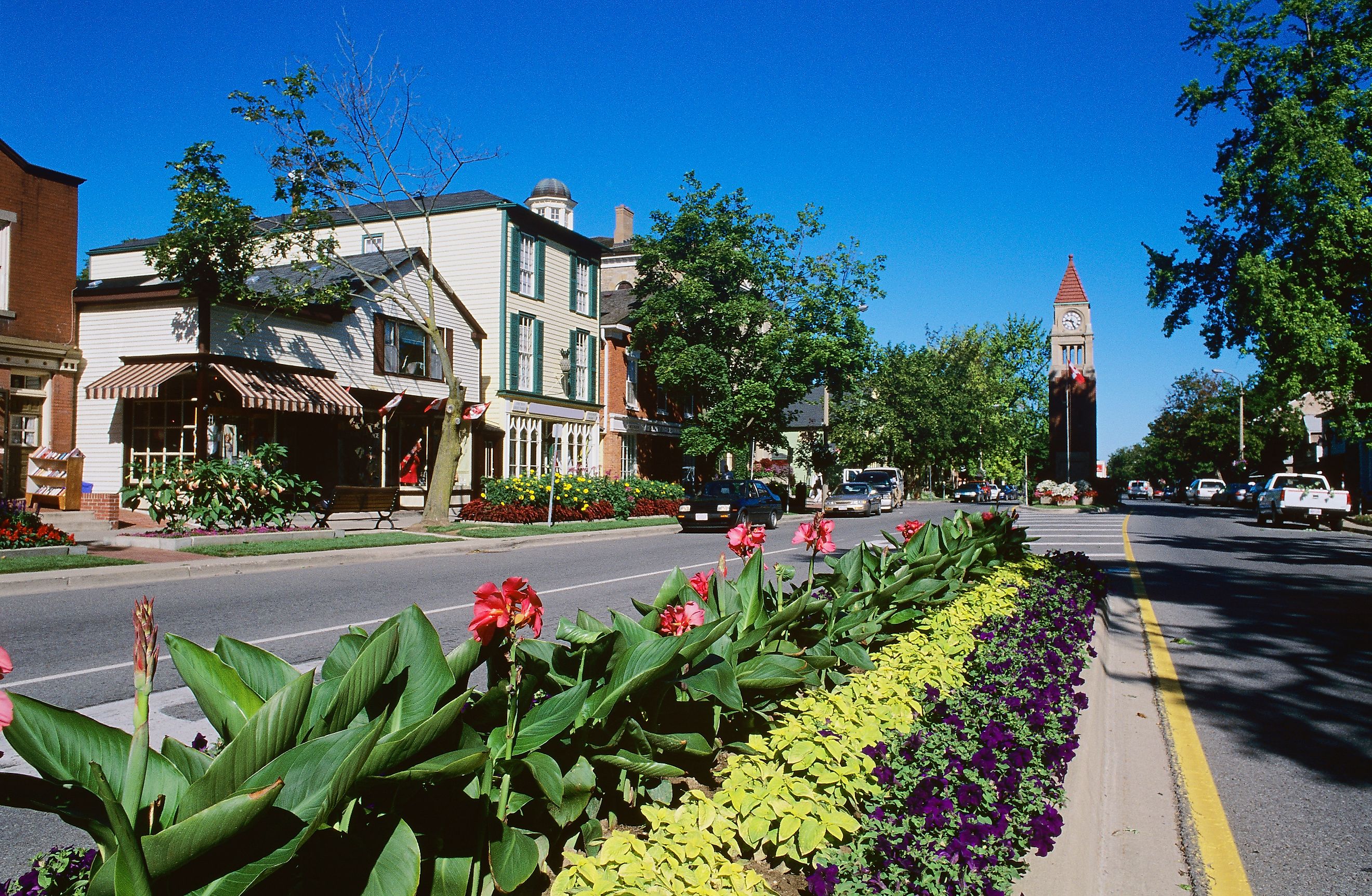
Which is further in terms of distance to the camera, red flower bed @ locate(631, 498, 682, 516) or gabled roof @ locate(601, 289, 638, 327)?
gabled roof @ locate(601, 289, 638, 327)

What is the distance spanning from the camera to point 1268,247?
3088 cm

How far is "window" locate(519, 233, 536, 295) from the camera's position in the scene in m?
29.9

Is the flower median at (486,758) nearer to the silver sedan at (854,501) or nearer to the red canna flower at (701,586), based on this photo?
the red canna flower at (701,586)

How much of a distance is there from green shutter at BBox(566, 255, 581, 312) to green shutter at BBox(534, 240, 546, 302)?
1.77m

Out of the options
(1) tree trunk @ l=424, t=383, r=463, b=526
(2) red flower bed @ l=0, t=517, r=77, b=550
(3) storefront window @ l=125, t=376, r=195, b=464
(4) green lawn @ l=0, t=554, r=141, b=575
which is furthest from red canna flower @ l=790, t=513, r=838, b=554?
(3) storefront window @ l=125, t=376, r=195, b=464

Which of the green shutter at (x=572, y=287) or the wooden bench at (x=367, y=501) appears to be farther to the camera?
the green shutter at (x=572, y=287)

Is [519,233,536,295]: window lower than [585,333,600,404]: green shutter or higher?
higher

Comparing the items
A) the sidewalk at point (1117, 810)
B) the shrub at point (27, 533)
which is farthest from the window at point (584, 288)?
the sidewalk at point (1117, 810)

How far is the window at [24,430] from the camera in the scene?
18.5 m

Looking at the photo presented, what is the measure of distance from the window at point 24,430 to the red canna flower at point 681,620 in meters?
20.2

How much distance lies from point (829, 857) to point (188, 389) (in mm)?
20838

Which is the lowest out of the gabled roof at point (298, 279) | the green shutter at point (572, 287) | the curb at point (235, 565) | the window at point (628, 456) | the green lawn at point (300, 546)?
the curb at point (235, 565)

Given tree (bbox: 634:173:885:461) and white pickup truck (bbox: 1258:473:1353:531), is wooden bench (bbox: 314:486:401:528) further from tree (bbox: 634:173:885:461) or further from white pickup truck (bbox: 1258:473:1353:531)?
white pickup truck (bbox: 1258:473:1353:531)

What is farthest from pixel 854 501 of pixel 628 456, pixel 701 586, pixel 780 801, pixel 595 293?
pixel 780 801
